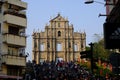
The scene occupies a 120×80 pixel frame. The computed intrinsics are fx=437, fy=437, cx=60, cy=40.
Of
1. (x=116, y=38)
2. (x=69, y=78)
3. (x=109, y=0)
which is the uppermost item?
(x=109, y=0)

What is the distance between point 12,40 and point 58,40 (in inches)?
2587

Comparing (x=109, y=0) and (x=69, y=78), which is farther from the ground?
(x=109, y=0)

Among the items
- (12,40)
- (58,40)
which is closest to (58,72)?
(12,40)

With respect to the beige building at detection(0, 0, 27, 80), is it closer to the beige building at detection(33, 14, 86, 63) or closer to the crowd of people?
the crowd of people

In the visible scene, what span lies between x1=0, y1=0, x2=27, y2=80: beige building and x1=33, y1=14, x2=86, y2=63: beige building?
60466mm

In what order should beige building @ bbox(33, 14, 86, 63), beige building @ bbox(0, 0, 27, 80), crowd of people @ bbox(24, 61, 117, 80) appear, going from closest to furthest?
crowd of people @ bbox(24, 61, 117, 80) → beige building @ bbox(0, 0, 27, 80) → beige building @ bbox(33, 14, 86, 63)

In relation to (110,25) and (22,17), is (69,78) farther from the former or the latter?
(110,25)

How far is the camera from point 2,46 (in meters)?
49.2

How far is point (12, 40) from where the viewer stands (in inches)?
1948

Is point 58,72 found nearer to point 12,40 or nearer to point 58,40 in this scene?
point 12,40

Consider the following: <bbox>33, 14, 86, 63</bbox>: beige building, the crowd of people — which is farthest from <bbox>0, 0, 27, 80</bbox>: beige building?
<bbox>33, 14, 86, 63</bbox>: beige building

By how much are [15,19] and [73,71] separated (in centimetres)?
926

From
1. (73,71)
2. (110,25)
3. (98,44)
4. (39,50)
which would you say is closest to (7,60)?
(73,71)

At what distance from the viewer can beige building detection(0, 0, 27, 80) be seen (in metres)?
48.3
